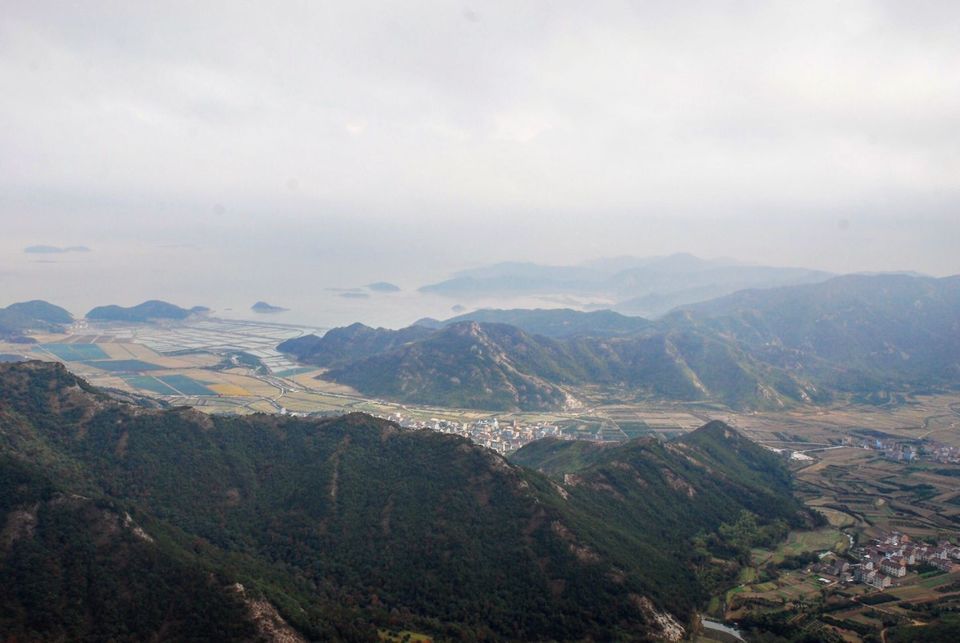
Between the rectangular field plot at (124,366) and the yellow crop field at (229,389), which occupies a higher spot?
the rectangular field plot at (124,366)

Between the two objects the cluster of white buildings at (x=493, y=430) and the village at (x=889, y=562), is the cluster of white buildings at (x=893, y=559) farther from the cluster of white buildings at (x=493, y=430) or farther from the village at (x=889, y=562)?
the cluster of white buildings at (x=493, y=430)

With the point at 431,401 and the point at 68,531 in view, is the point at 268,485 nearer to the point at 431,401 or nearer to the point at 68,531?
the point at 68,531

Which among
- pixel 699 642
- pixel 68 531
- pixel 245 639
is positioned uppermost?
pixel 68 531

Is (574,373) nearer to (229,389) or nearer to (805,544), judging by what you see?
(229,389)

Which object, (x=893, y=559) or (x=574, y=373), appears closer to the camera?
(x=893, y=559)

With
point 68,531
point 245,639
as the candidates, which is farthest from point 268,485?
point 245,639

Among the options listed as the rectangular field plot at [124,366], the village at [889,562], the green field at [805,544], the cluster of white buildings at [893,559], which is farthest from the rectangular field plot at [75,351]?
the cluster of white buildings at [893,559]

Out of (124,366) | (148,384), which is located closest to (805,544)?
(148,384)
